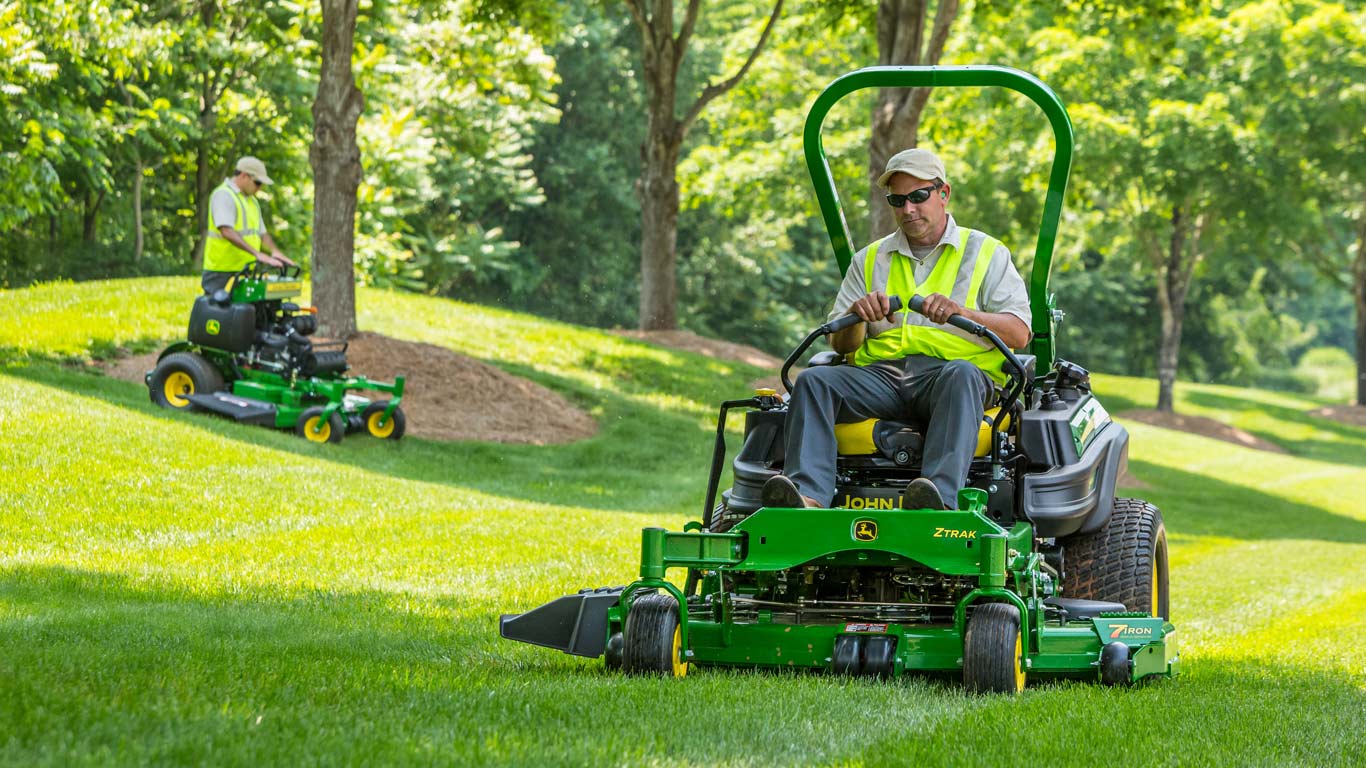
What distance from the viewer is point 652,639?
574 cm

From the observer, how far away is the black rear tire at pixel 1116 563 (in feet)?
23.5

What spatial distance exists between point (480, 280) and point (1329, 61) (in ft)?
70.1

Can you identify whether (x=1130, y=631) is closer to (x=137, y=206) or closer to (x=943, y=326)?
(x=943, y=326)

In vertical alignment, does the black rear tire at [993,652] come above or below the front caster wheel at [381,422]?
above

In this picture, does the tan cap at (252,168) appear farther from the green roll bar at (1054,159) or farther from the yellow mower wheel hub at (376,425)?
the green roll bar at (1054,159)

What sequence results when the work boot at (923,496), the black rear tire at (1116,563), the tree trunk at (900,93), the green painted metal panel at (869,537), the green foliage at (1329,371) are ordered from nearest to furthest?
the green painted metal panel at (869,537), the work boot at (923,496), the black rear tire at (1116,563), the tree trunk at (900,93), the green foliage at (1329,371)

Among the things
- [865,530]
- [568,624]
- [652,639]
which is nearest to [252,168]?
[568,624]

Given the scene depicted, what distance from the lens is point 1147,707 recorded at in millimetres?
5504

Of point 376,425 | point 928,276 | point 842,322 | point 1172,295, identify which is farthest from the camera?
point 1172,295

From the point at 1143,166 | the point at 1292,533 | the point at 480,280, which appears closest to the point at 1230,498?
the point at 1292,533

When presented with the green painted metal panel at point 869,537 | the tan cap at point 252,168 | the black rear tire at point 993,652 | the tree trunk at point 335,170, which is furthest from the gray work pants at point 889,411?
the tree trunk at point 335,170

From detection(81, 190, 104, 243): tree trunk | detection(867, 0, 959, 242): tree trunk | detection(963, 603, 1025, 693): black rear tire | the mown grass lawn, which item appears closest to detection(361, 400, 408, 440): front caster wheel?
the mown grass lawn

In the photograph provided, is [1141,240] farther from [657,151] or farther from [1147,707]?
[1147,707]

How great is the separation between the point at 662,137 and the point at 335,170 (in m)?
8.48
